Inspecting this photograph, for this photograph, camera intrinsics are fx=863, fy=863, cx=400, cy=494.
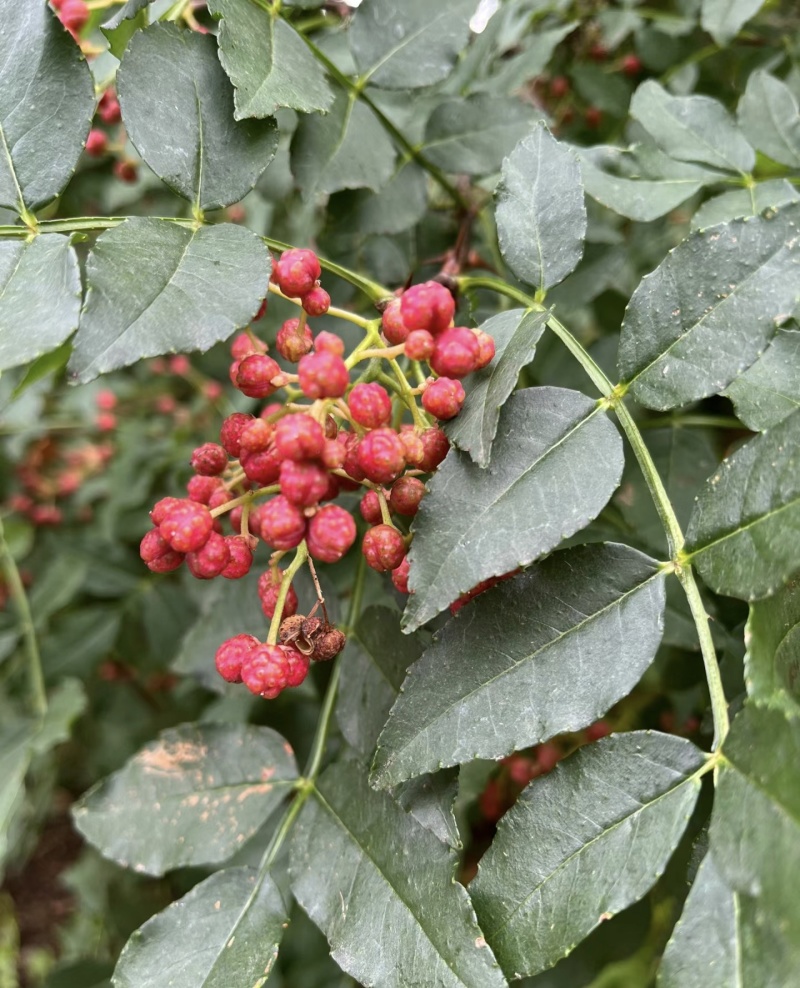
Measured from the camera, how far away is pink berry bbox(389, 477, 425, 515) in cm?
75

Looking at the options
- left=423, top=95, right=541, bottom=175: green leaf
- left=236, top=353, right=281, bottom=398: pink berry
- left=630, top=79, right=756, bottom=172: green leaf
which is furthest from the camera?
left=423, top=95, right=541, bottom=175: green leaf

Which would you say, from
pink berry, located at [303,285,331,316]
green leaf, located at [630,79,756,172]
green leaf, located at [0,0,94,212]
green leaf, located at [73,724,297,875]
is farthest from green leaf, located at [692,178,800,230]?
green leaf, located at [73,724,297,875]

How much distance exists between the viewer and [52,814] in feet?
8.68

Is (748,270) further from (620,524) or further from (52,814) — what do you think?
(52,814)

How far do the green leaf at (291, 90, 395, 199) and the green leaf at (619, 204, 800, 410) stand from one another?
0.41 meters

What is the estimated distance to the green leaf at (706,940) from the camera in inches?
23.4

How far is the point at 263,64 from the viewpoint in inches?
31.1

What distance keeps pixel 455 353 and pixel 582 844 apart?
1.30 feet

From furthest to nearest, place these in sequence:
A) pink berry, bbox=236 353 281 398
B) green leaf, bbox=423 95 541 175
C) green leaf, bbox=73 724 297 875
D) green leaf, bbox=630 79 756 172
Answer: green leaf, bbox=423 95 541 175 < green leaf, bbox=630 79 756 172 < green leaf, bbox=73 724 297 875 < pink berry, bbox=236 353 281 398

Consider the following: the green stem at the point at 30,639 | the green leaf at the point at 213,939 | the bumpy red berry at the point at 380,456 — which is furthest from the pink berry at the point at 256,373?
the green stem at the point at 30,639

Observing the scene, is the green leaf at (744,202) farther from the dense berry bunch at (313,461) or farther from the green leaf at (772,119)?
the dense berry bunch at (313,461)

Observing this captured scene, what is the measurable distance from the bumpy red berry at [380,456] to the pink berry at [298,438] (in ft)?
0.18

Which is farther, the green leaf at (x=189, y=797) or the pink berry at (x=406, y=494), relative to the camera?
the green leaf at (x=189, y=797)

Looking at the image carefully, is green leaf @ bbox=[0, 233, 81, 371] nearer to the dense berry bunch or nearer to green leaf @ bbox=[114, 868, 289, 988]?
the dense berry bunch
